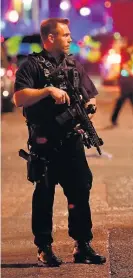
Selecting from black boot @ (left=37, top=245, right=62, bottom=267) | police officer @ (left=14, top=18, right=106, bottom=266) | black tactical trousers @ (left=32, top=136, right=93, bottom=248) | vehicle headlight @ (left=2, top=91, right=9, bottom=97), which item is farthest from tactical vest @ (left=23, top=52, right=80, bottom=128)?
vehicle headlight @ (left=2, top=91, right=9, bottom=97)

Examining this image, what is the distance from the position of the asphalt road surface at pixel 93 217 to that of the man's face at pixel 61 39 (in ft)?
5.11

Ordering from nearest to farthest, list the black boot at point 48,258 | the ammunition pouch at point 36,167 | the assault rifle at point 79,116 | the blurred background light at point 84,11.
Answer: the assault rifle at point 79,116, the ammunition pouch at point 36,167, the black boot at point 48,258, the blurred background light at point 84,11

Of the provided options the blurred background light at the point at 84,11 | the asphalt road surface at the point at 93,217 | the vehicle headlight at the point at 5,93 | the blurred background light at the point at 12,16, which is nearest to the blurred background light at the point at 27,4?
the blurred background light at the point at 12,16

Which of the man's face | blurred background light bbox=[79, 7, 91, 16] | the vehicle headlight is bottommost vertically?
the vehicle headlight

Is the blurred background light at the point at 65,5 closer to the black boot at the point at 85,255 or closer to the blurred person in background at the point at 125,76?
the blurred person in background at the point at 125,76

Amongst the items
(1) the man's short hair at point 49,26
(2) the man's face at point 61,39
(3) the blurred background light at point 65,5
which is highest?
(3) the blurred background light at point 65,5

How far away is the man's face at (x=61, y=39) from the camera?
15.8 feet

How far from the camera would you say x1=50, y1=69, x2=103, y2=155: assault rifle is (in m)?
4.72

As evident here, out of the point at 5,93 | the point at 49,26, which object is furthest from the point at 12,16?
the point at 49,26

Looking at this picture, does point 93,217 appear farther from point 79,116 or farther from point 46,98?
point 46,98

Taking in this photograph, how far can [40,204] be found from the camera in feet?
16.2

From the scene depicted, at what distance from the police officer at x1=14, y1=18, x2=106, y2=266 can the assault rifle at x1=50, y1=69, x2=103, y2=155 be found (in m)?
0.04

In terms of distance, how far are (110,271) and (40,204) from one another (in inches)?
27.3

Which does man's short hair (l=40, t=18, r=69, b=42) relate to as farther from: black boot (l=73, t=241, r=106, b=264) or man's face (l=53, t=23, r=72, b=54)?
black boot (l=73, t=241, r=106, b=264)
